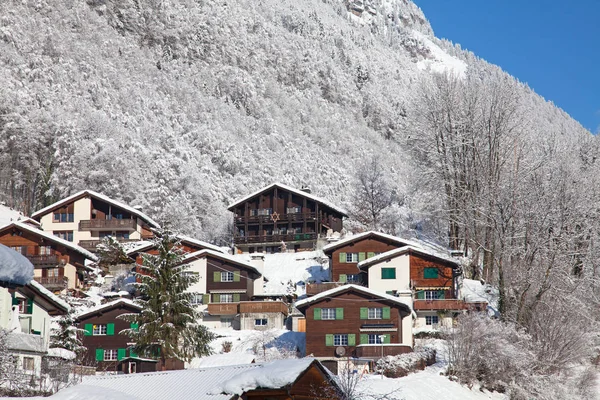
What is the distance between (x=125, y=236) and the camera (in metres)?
81.1

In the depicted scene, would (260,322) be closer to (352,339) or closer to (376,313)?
(352,339)

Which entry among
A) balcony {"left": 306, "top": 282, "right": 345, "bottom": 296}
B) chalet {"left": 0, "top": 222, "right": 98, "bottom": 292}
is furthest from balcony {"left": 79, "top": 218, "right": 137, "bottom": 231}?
balcony {"left": 306, "top": 282, "right": 345, "bottom": 296}

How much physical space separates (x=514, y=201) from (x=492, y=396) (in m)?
16.1

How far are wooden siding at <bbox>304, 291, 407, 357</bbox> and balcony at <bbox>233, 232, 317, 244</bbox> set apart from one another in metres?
27.5

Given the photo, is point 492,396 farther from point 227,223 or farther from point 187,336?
point 227,223

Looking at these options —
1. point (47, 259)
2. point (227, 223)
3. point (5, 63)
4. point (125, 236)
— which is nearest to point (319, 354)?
point (47, 259)

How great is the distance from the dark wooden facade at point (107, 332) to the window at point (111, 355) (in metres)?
0.09

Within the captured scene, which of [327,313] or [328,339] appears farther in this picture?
[327,313]

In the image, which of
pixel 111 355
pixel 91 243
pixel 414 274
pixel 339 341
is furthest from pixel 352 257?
pixel 91 243

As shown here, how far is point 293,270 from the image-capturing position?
72.1 m

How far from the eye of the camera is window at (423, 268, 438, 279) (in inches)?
2415

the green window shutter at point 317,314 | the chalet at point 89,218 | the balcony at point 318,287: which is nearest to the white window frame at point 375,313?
the green window shutter at point 317,314

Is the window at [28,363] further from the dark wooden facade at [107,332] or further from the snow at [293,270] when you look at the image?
the snow at [293,270]

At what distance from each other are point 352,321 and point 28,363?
23588mm
